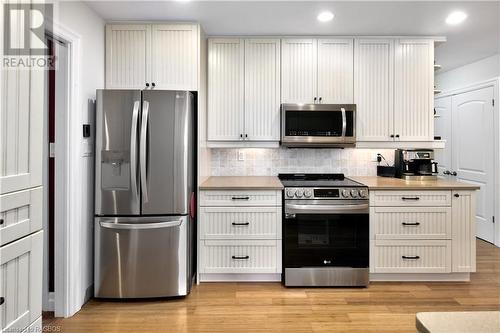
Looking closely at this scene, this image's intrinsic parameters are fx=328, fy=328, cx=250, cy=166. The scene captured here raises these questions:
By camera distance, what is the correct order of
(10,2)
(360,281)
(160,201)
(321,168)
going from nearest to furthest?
(10,2) → (160,201) → (360,281) → (321,168)

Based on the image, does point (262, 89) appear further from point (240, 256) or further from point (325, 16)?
point (240, 256)

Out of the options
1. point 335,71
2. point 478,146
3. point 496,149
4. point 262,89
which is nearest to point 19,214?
point 262,89

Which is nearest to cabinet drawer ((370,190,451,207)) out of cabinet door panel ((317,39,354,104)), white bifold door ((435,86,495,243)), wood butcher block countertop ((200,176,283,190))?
wood butcher block countertop ((200,176,283,190))

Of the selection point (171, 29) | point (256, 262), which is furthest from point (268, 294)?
point (171, 29)

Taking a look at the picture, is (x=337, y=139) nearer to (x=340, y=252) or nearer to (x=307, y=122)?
(x=307, y=122)

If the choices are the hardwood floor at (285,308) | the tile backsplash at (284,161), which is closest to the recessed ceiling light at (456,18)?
the tile backsplash at (284,161)

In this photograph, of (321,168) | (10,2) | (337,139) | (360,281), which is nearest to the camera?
(10,2)

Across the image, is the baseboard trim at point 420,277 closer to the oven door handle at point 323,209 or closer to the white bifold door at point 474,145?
the oven door handle at point 323,209

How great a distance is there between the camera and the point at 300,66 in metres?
3.36

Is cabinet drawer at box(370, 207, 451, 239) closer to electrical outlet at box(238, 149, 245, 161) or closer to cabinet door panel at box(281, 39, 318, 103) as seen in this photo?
cabinet door panel at box(281, 39, 318, 103)

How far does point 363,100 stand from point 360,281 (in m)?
1.77

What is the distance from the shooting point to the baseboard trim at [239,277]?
10.0 feet

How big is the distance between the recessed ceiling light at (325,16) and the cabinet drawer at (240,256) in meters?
2.04

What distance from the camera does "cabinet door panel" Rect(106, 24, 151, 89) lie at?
2992 mm
